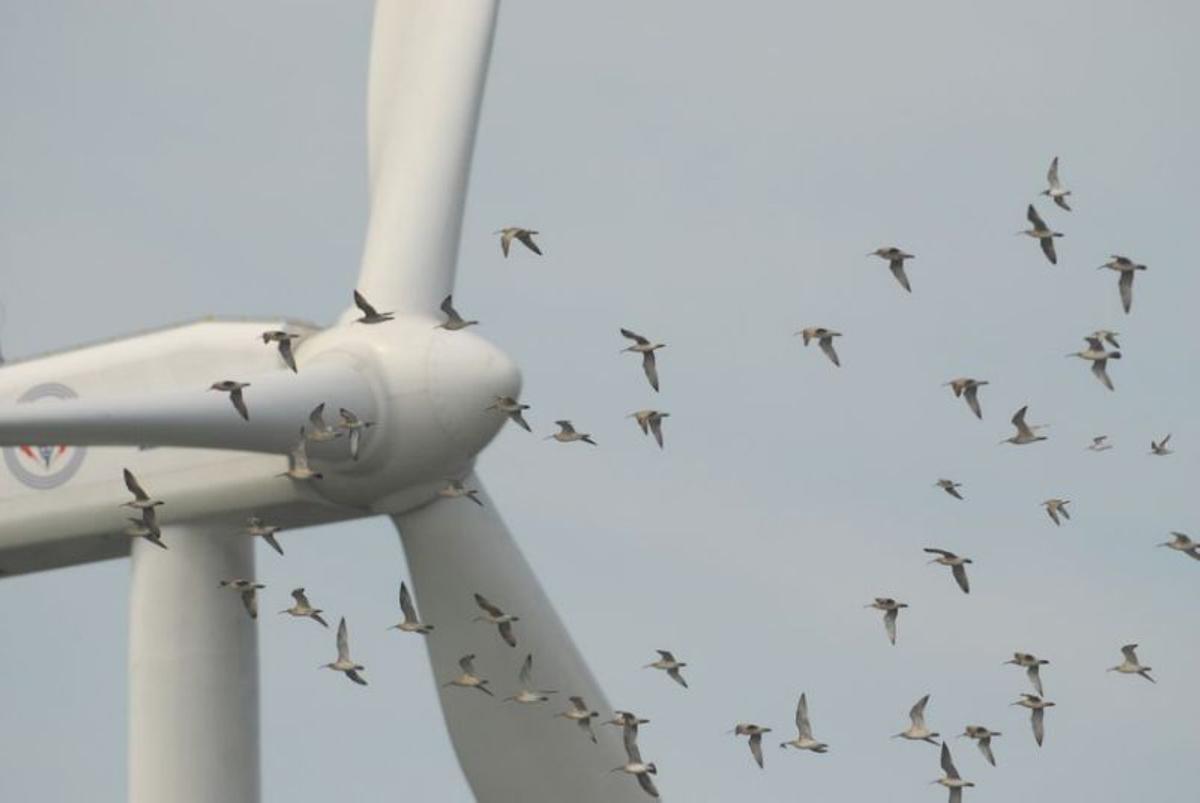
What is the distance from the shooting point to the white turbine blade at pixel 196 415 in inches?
2436

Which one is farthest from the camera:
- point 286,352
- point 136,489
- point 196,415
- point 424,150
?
point 424,150

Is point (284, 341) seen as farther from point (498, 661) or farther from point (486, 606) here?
point (498, 661)

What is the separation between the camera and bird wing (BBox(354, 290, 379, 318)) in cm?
6820

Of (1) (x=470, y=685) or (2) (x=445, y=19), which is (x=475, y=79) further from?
(1) (x=470, y=685)

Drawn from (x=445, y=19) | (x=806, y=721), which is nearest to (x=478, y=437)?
(x=445, y=19)

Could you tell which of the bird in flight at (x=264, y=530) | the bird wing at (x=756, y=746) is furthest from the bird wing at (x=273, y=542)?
the bird wing at (x=756, y=746)

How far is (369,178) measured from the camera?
71.2m

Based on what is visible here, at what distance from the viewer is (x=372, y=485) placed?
225 feet

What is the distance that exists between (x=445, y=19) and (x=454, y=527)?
7278mm

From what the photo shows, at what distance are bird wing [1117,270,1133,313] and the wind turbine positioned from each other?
28.7 feet

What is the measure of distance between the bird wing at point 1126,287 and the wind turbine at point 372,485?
28.7 ft

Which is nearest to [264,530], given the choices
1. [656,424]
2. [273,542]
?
[273,542]

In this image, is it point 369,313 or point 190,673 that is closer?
point 369,313

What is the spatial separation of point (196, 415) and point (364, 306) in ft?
17.0
